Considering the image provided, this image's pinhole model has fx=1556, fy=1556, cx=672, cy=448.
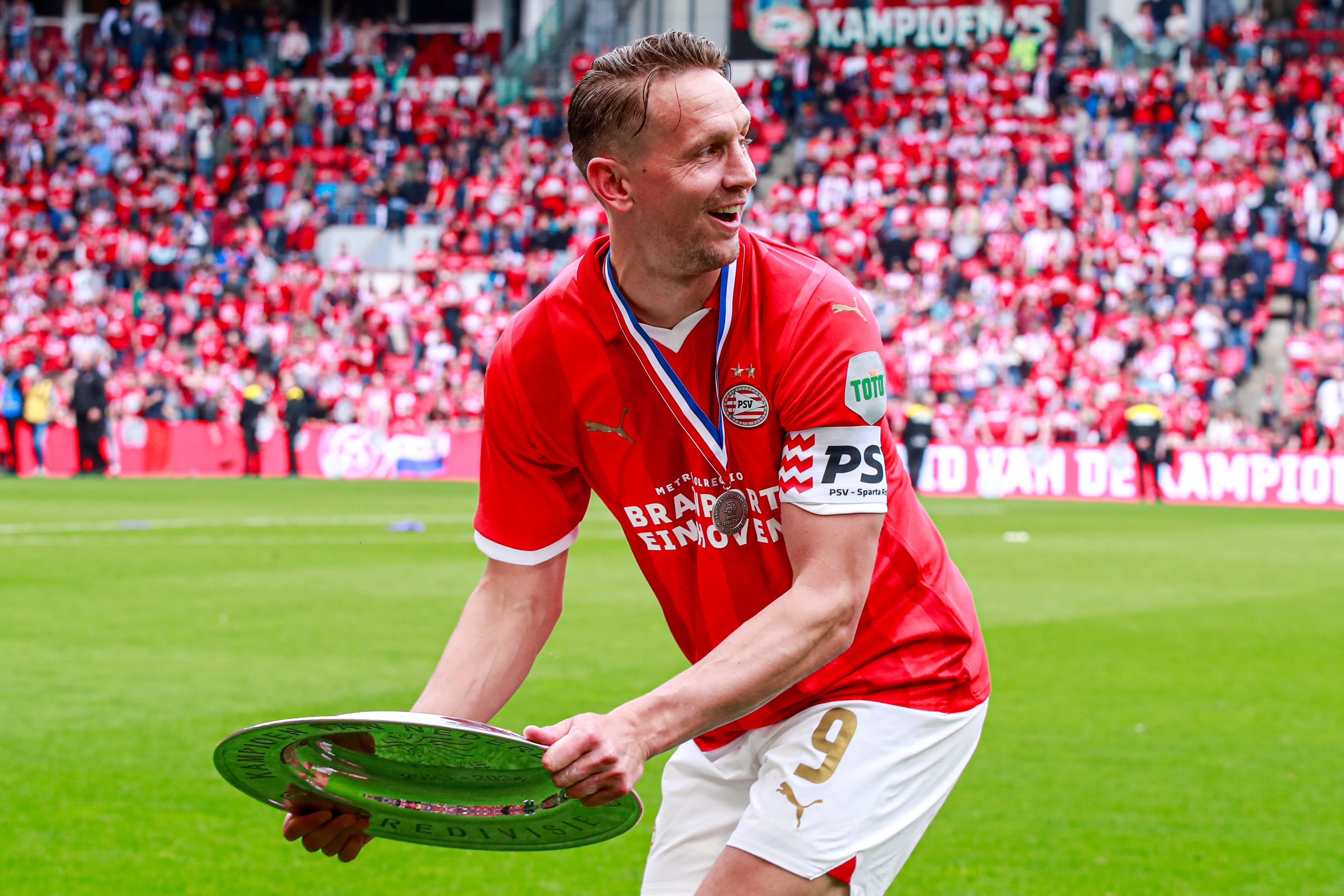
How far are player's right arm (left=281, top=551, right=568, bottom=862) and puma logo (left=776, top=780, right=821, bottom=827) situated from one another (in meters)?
0.56

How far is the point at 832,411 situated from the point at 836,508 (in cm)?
17

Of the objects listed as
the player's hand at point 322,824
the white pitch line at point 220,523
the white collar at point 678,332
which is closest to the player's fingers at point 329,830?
the player's hand at point 322,824

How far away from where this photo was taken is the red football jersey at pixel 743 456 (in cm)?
268

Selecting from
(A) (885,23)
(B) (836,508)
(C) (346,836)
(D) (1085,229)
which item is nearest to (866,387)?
(B) (836,508)

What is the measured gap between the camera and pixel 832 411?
2656mm

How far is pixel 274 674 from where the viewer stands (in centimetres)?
835

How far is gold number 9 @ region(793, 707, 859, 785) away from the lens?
2764mm

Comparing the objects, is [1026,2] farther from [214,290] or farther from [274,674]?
[274,674]

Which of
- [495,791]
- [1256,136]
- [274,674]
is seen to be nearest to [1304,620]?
[274,674]

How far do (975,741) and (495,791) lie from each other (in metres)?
0.99

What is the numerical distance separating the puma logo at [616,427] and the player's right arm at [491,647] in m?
0.35

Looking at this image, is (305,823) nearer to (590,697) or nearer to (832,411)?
(832,411)

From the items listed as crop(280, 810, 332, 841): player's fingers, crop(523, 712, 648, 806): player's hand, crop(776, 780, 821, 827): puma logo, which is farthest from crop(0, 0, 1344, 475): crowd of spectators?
crop(523, 712, 648, 806): player's hand

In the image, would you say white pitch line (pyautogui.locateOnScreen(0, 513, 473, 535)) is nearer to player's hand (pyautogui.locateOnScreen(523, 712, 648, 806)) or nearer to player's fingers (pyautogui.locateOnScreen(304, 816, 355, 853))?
player's fingers (pyautogui.locateOnScreen(304, 816, 355, 853))
